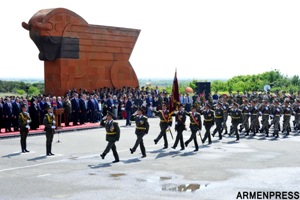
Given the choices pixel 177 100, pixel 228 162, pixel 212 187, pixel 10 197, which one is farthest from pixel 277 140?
pixel 10 197

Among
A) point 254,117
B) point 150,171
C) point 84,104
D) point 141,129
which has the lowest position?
point 150,171

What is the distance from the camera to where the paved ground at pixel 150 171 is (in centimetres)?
1046

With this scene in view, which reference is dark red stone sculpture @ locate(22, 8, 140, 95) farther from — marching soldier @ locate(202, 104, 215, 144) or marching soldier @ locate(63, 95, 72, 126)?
marching soldier @ locate(202, 104, 215, 144)

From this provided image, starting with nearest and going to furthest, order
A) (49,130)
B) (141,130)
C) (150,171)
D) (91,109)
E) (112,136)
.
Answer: (150,171), (112,136), (141,130), (49,130), (91,109)

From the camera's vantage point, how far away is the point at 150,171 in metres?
12.8

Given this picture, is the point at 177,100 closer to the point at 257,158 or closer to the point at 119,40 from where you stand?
the point at 257,158

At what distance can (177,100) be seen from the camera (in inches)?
714

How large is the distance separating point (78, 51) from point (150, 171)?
57.6 ft

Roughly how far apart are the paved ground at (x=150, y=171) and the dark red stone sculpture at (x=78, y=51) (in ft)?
32.0

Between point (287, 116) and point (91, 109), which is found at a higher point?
point (91, 109)

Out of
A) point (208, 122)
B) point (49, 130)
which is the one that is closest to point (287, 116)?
point (208, 122)

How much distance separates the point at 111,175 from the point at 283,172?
4.63 m

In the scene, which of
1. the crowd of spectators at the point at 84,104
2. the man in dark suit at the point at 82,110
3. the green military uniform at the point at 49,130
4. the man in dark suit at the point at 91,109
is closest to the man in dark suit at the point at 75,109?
the crowd of spectators at the point at 84,104

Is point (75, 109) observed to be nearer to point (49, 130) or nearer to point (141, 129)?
point (49, 130)
